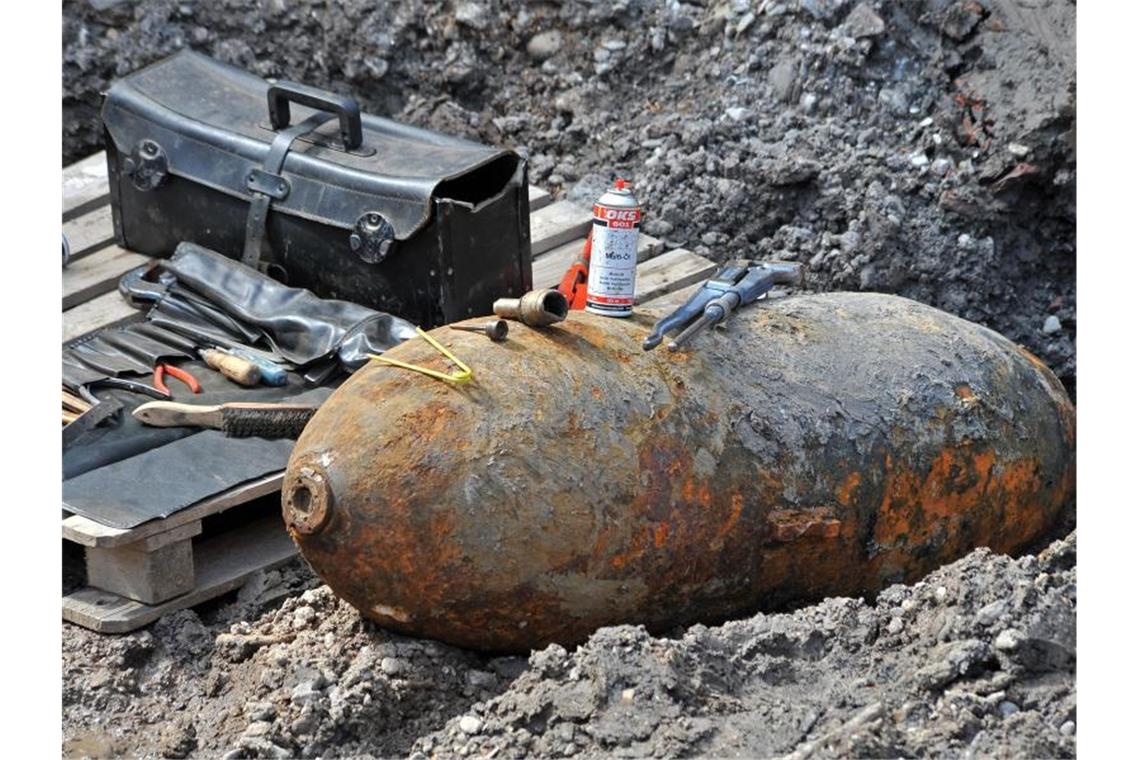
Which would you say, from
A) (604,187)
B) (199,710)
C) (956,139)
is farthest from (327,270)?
(956,139)

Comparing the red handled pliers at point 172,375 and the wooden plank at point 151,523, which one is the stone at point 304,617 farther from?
the red handled pliers at point 172,375

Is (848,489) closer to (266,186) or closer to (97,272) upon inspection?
(266,186)

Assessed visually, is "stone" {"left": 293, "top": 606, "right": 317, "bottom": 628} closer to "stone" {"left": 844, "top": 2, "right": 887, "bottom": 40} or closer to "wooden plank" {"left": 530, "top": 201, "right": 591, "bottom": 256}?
"wooden plank" {"left": 530, "top": 201, "right": 591, "bottom": 256}

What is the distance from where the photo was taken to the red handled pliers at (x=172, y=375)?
430 centimetres

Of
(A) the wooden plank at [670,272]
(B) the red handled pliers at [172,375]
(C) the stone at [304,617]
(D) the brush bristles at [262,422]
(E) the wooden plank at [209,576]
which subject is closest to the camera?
(C) the stone at [304,617]

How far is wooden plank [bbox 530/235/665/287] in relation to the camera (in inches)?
203

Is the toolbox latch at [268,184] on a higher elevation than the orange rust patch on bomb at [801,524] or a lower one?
higher

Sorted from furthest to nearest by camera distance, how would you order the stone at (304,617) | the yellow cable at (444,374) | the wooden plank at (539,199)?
the wooden plank at (539,199)
the stone at (304,617)
the yellow cable at (444,374)

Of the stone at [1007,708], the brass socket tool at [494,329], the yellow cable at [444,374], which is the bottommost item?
the stone at [1007,708]

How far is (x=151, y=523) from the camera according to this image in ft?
11.9

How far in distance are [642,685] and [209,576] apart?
4.51 feet

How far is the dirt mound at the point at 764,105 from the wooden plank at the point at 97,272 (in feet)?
3.75

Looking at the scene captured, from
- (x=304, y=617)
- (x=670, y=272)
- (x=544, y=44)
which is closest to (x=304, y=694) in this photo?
(x=304, y=617)

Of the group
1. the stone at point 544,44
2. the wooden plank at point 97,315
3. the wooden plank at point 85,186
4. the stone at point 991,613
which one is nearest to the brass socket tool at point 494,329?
the stone at point 991,613
